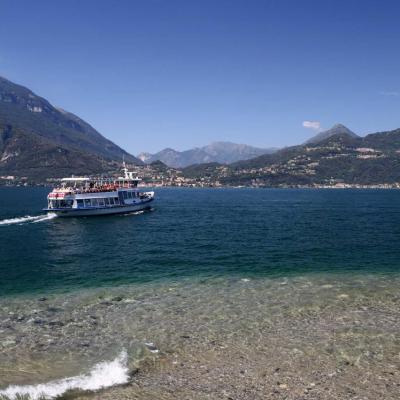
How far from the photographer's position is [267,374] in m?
16.5

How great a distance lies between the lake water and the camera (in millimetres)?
18484

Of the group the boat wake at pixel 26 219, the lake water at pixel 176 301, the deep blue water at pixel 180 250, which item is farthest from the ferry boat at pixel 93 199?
the lake water at pixel 176 301

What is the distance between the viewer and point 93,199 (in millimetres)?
97188

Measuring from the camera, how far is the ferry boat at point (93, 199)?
92.9m

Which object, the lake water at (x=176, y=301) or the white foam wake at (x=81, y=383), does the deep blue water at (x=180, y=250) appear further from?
the white foam wake at (x=81, y=383)

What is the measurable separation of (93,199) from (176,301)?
74636 mm

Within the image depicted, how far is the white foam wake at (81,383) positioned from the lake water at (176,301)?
7 centimetres

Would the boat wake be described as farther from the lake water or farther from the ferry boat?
the lake water

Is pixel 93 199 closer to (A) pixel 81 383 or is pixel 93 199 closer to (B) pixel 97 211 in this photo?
(B) pixel 97 211

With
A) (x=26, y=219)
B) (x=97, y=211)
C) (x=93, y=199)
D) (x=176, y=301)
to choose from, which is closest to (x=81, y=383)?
(x=176, y=301)

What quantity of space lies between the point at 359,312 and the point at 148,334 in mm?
12952

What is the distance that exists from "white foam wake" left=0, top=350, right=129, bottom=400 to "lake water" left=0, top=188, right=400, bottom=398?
0.07 meters

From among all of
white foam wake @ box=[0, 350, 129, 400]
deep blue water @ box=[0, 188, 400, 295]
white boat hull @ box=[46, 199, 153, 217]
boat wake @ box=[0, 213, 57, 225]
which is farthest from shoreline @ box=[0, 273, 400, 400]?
white boat hull @ box=[46, 199, 153, 217]

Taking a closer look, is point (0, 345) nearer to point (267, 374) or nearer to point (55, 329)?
point (55, 329)
